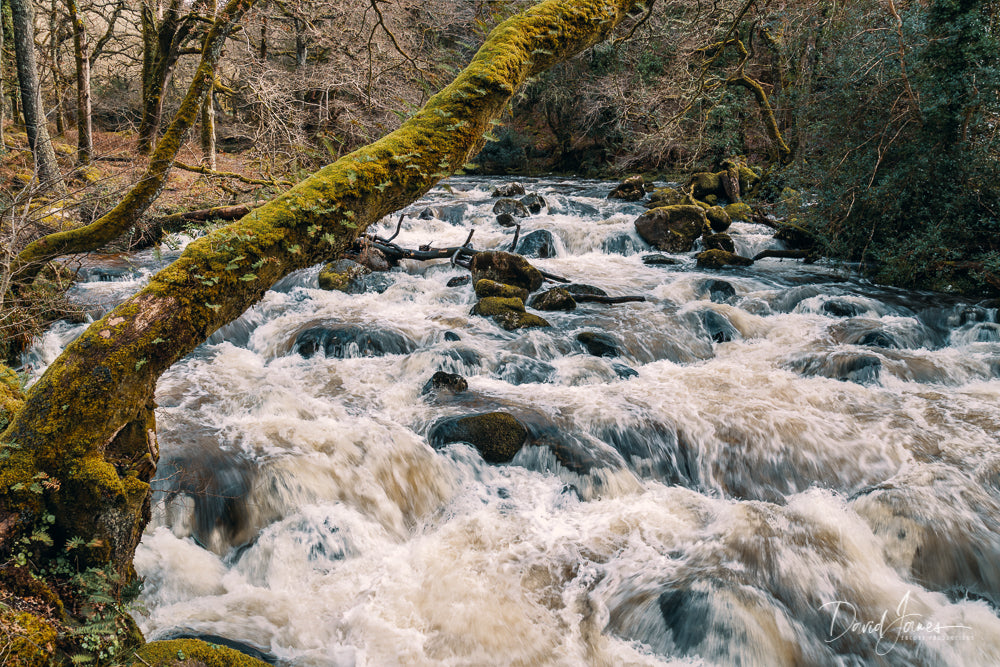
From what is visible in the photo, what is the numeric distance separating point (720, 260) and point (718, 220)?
2520 millimetres

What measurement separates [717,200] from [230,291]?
17273mm

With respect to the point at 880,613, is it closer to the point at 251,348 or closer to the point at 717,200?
the point at 251,348

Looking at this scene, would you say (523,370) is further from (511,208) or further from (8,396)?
(511,208)

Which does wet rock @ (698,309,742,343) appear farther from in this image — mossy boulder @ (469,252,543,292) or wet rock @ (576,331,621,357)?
mossy boulder @ (469,252,543,292)

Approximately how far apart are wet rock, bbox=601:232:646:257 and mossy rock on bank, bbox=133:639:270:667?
12803mm

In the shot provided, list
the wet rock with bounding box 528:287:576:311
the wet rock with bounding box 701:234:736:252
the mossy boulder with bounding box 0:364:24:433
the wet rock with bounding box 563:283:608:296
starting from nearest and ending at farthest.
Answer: the mossy boulder with bounding box 0:364:24:433 < the wet rock with bounding box 528:287:576:311 < the wet rock with bounding box 563:283:608:296 < the wet rock with bounding box 701:234:736:252

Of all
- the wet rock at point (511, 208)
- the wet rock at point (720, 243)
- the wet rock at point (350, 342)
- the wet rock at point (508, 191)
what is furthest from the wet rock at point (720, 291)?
the wet rock at point (508, 191)

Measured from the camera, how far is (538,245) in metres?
13.8

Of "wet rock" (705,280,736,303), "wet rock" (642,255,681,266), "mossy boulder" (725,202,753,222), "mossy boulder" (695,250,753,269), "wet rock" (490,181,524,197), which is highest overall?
"wet rock" (490,181,524,197)

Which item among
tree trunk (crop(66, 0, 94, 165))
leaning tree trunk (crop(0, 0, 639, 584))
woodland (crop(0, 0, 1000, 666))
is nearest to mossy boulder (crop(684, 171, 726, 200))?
woodland (crop(0, 0, 1000, 666))

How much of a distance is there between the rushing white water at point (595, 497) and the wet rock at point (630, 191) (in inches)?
382

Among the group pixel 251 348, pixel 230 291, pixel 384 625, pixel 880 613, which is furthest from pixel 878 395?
pixel 251 348

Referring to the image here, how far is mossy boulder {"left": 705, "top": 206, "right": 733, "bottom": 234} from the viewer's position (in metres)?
14.6

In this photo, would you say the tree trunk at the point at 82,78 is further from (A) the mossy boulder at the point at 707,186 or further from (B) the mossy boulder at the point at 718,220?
(A) the mossy boulder at the point at 707,186
